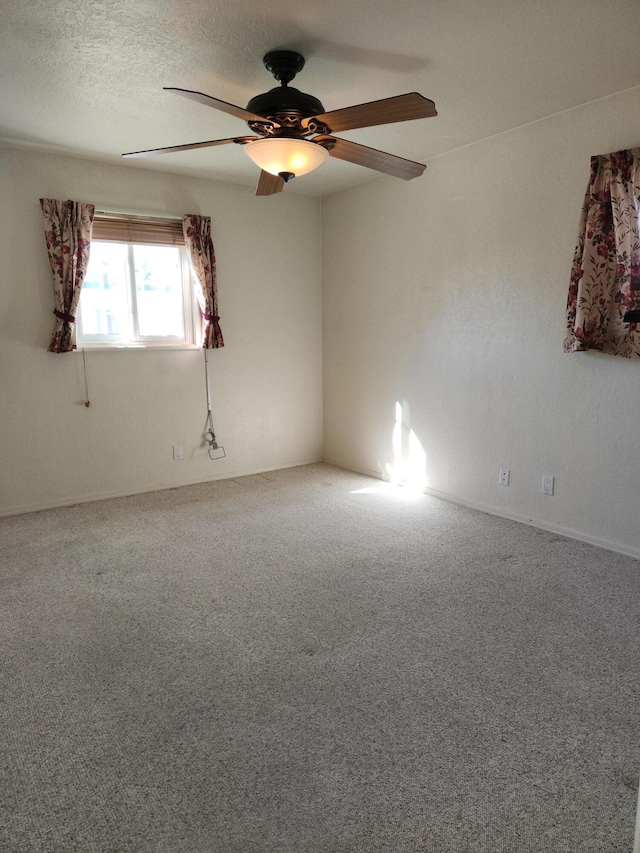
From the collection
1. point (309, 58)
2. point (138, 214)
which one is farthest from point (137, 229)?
point (309, 58)

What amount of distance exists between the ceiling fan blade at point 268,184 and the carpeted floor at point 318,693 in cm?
205

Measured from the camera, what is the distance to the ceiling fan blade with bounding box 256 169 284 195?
9.51ft

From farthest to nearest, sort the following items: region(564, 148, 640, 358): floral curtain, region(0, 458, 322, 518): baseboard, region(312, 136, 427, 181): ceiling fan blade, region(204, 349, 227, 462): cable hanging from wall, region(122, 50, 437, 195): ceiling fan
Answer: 1. region(204, 349, 227, 462): cable hanging from wall
2. region(0, 458, 322, 518): baseboard
3. region(564, 148, 640, 358): floral curtain
4. region(312, 136, 427, 181): ceiling fan blade
5. region(122, 50, 437, 195): ceiling fan

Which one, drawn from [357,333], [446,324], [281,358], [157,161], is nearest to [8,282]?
[157,161]

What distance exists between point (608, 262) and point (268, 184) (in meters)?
1.88

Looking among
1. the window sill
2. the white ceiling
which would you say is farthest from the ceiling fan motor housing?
the window sill

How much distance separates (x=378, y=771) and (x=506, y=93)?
10.2ft

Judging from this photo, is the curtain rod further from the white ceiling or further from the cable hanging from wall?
→ the cable hanging from wall

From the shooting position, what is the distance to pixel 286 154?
2273mm

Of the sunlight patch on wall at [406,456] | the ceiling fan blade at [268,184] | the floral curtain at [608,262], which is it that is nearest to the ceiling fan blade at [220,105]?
the ceiling fan blade at [268,184]

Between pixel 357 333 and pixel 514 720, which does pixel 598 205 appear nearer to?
pixel 357 333

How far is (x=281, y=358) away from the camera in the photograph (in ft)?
16.4

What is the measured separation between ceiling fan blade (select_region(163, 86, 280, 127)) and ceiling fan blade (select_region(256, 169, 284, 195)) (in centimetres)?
66

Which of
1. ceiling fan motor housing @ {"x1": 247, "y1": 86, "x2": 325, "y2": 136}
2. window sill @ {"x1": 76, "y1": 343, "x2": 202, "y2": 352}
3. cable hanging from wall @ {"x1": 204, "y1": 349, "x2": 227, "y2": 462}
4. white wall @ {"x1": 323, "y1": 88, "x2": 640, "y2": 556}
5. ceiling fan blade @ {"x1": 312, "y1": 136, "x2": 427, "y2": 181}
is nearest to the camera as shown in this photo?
ceiling fan motor housing @ {"x1": 247, "y1": 86, "x2": 325, "y2": 136}
